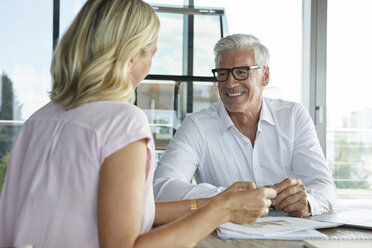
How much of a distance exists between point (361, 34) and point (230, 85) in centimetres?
283

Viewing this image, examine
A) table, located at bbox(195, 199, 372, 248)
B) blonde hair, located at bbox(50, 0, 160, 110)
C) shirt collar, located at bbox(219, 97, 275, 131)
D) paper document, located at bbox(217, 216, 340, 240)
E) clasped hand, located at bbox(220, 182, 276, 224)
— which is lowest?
table, located at bbox(195, 199, 372, 248)

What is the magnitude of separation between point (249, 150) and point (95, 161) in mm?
1309

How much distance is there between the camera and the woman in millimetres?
838

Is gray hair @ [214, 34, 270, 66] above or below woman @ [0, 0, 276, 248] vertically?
above

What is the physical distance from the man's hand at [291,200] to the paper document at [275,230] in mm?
167

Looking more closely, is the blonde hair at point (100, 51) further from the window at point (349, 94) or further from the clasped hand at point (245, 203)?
the window at point (349, 94)

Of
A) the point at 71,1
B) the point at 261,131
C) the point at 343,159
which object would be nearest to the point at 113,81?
the point at 261,131

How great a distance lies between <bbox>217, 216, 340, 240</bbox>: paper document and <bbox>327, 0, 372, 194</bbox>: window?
128 inches

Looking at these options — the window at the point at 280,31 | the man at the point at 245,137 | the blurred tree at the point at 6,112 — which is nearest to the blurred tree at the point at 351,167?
the window at the point at 280,31

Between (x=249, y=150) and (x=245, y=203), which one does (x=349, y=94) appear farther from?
(x=245, y=203)

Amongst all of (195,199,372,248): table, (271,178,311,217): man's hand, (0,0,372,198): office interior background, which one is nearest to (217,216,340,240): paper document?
(195,199,372,248): table

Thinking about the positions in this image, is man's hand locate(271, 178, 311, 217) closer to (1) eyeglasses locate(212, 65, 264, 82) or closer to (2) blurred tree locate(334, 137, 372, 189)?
(1) eyeglasses locate(212, 65, 264, 82)

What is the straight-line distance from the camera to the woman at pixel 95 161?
2.75ft

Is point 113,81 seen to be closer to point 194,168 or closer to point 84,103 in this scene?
point 84,103
